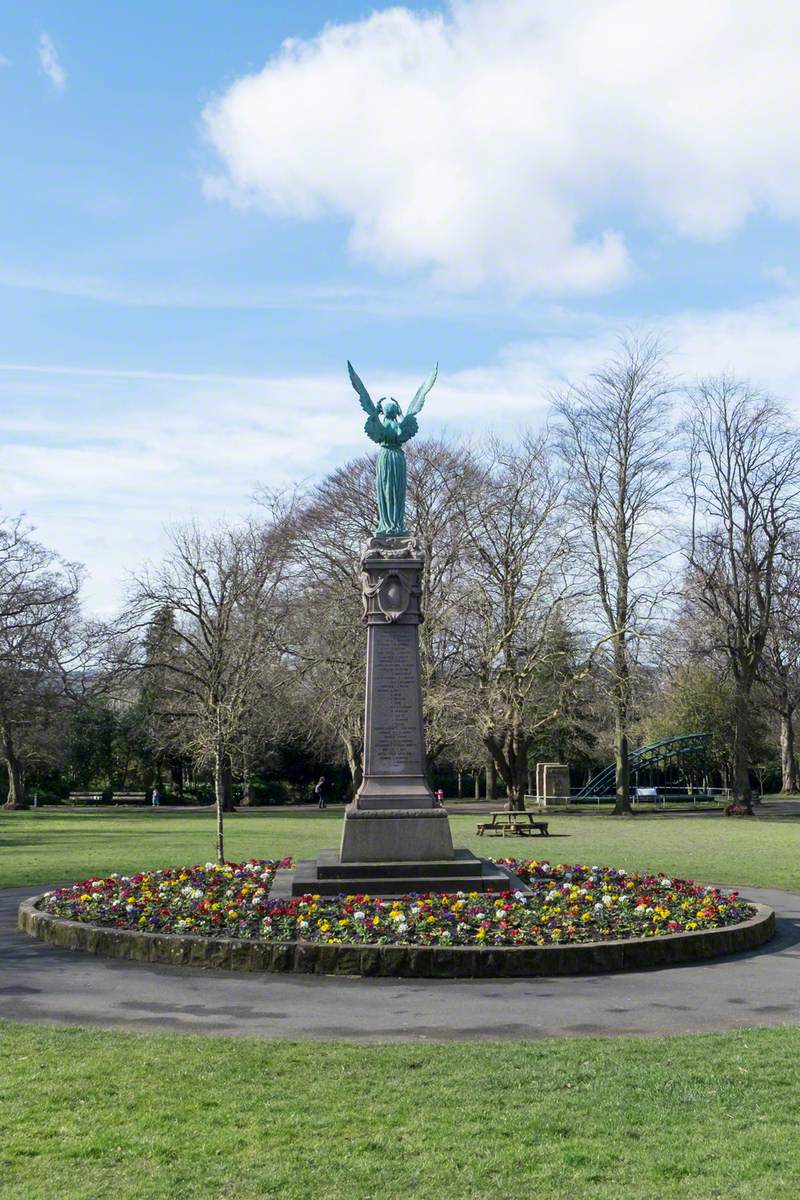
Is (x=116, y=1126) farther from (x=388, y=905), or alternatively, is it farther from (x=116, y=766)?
(x=116, y=766)

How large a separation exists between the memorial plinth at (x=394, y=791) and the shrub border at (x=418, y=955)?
2.66 m

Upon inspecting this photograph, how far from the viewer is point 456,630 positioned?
40.2 meters

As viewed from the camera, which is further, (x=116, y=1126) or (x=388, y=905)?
(x=388, y=905)

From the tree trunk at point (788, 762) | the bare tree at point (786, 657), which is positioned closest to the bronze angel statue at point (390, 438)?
the bare tree at point (786, 657)

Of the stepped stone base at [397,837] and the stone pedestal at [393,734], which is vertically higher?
the stone pedestal at [393,734]

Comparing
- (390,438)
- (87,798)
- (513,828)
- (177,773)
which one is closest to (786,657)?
(513,828)

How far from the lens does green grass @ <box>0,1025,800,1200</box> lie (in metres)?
5.53

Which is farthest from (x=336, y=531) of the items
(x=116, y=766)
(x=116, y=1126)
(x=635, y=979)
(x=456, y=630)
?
(x=116, y=1126)

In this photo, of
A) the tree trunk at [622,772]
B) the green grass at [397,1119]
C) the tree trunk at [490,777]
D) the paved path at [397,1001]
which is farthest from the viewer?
the tree trunk at [490,777]

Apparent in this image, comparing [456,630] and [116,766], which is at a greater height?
[456,630]

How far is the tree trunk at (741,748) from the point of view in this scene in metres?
42.0

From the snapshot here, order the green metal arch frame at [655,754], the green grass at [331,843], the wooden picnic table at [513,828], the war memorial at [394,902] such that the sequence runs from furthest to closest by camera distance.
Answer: the green metal arch frame at [655,754] → the wooden picnic table at [513,828] → the green grass at [331,843] → the war memorial at [394,902]

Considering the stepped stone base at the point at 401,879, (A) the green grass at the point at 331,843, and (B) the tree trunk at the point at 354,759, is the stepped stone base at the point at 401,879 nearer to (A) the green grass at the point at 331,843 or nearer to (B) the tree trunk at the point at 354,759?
(A) the green grass at the point at 331,843

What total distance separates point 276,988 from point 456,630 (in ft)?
98.2
